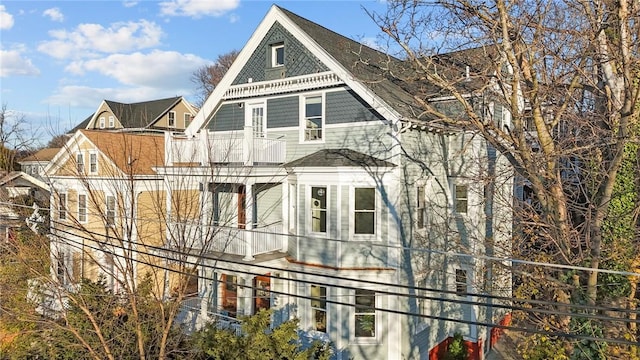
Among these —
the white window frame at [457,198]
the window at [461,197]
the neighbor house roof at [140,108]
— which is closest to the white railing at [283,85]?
the white window frame at [457,198]

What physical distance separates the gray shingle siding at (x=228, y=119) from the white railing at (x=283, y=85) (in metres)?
0.46

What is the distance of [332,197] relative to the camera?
12977 mm

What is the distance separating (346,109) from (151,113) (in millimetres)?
40273

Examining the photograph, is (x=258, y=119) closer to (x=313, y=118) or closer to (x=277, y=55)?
(x=277, y=55)

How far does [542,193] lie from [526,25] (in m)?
3.63

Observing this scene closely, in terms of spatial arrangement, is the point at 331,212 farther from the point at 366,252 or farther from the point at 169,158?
the point at 169,158

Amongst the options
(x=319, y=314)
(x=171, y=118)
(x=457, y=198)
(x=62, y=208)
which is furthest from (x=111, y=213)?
(x=171, y=118)

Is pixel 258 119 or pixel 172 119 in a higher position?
pixel 172 119

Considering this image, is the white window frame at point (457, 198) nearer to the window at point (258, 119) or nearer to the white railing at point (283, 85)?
the white railing at point (283, 85)

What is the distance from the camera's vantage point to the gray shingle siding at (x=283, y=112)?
14.8 m

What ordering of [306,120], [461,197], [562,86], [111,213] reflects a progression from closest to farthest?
[562,86] < [306,120] < [461,197] < [111,213]

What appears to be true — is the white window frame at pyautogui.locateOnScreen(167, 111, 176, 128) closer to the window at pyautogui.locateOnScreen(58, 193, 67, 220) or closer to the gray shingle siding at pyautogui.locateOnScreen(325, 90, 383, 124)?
the window at pyautogui.locateOnScreen(58, 193, 67, 220)

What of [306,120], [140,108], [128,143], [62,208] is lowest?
[62,208]

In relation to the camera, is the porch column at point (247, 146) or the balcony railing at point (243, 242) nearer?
the balcony railing at point (243, 242)
